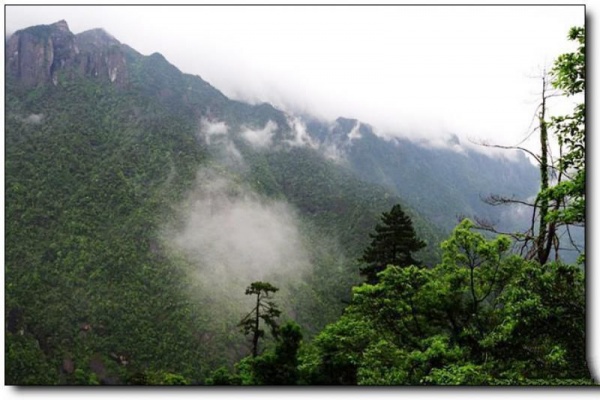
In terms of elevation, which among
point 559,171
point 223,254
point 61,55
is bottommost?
point 223,254

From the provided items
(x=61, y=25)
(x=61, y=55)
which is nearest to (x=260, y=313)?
(x=61, y=25)

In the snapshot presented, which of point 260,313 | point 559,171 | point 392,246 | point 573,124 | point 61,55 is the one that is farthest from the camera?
point 61,55

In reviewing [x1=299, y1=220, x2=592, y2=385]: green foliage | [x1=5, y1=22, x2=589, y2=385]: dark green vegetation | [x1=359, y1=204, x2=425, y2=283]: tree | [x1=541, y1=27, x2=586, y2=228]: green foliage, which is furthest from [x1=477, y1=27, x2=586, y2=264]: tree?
[x1=359, y1=204, x2=425, y2=283]: tree

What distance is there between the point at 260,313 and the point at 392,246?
219 cm

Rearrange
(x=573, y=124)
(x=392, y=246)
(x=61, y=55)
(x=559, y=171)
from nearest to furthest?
(x=573, y=124) → (x=559, y=171) → (x=392, y=246) → (x=61, y=55)

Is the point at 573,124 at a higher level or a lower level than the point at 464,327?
higher

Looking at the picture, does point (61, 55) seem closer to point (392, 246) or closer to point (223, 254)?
point (223, 254)

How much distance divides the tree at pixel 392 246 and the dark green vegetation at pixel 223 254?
186 millimetres

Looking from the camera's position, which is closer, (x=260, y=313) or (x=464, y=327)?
(x=464, y=327)

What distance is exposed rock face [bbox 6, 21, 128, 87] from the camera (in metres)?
6.47

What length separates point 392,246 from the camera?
21.0 feet

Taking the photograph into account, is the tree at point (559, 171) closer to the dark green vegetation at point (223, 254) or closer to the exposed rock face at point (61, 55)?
the dark green vegetation at point (223, 254)

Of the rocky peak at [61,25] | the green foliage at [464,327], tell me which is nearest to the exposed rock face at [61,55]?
the rocky peak at [61,25]

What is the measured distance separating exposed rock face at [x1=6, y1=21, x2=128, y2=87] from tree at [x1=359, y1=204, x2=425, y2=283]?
532 centimetres
